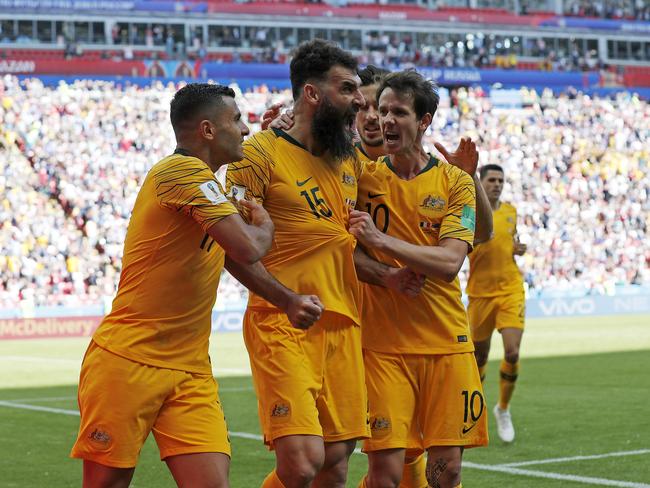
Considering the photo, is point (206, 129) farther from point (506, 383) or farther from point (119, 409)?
point (506, 383)

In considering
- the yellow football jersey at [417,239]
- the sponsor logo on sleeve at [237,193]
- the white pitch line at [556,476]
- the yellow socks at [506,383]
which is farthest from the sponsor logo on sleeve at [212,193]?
the yellow socks at [506,383]

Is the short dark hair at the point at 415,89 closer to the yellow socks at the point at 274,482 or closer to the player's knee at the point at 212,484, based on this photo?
the yellow socks at the point at 274,482

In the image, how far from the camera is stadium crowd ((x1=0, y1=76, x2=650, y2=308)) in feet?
100

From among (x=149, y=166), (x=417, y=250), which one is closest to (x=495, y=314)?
(x=417, y=250)

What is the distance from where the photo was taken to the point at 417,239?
615cm

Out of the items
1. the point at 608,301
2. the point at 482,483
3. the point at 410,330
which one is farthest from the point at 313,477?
the point at 608,301

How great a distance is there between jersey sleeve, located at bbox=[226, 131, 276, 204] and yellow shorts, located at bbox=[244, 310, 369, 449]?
1.99 feet

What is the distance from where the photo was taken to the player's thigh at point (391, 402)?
595 centimetres

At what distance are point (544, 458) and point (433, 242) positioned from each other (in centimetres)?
430

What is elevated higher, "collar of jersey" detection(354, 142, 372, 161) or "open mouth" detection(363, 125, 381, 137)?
"open mouth" detection(363, 125, 381, 137)

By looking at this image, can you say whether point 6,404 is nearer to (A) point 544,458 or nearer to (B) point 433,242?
(A) point 544,458

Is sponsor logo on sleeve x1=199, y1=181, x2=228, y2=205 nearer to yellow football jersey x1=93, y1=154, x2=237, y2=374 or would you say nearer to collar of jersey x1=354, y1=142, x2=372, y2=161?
yellow football jersey x1=93, y1=154, x2=237, y2=374

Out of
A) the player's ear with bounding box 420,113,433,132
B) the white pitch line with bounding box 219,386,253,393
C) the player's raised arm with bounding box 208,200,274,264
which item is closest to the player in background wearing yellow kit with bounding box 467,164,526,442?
the white pitch line with bounding box 219,386,253,393

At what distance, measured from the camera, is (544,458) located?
32.3 ft
